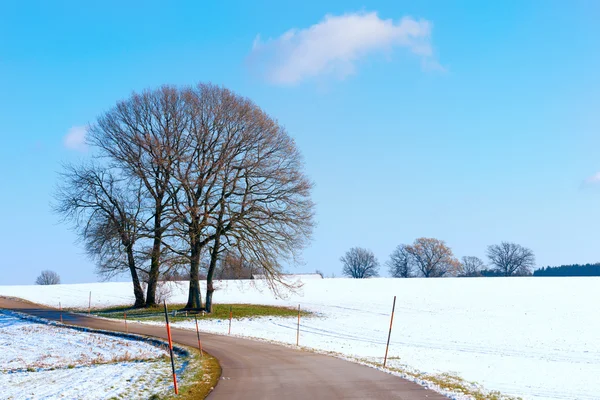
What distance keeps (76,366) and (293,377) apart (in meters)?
8.39

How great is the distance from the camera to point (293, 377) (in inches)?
572

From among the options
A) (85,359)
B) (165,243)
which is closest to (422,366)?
(85,359)

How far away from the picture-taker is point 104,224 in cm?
3797

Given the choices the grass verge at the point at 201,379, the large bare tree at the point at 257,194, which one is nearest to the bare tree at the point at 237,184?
the large bare tree at the point at 257,194

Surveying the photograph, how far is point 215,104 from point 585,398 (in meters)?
28.3

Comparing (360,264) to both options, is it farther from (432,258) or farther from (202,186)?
(202,186)

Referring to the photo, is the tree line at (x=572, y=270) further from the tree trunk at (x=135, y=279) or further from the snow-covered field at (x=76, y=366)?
the snow-covered field at (x=76, y=366)

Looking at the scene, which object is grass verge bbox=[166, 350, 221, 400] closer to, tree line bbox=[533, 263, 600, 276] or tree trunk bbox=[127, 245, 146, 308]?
tree trunk bbox=[127, 245, 146, 308]

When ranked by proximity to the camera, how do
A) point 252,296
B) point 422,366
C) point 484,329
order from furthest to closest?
point 252,296
point 484,329
point 422,366

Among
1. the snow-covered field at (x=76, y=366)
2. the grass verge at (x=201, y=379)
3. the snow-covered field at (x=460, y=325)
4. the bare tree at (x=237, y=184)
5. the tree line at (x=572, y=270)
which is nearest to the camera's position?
the grass verge at (x=201, y=379)

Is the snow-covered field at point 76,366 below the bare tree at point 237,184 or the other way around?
below

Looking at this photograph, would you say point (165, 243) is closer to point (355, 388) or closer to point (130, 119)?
point (130, 119)

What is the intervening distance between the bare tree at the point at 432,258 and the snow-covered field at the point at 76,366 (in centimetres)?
10733

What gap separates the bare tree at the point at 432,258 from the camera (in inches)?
5054
